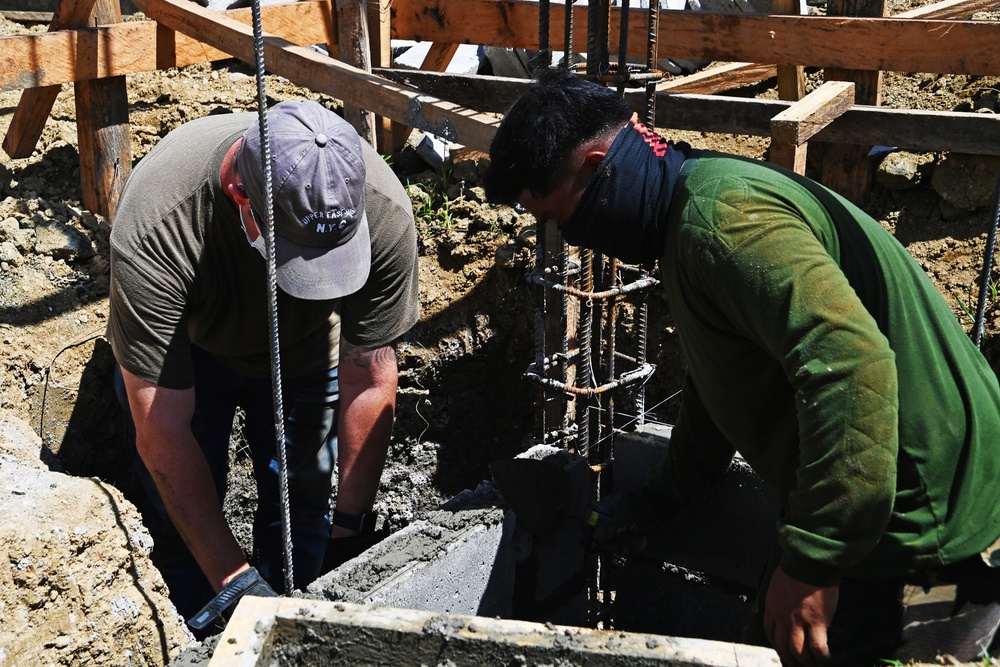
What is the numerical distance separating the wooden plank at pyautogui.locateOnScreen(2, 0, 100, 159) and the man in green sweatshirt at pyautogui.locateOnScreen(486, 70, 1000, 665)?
3.19 m

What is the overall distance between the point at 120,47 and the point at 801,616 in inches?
154

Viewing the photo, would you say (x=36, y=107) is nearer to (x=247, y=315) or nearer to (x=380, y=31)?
(x=380, y=31)

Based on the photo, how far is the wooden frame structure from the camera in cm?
365

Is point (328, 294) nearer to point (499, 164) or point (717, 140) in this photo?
point (499, 164)

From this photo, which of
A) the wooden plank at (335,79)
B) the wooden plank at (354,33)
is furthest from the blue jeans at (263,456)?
the wooden plank at (354,33)

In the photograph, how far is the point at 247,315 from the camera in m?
3.05

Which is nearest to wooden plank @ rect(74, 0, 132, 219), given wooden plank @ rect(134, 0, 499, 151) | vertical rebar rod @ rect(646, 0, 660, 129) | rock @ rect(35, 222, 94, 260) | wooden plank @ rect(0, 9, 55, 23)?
rock @ rect(35, 222, 94, 260)

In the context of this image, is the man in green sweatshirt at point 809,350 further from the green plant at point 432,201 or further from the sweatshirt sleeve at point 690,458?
the green plant at point 432,201

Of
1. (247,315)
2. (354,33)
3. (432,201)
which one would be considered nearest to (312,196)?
(247,315)

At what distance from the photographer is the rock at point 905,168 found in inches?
179

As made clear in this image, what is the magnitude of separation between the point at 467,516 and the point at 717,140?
294cm

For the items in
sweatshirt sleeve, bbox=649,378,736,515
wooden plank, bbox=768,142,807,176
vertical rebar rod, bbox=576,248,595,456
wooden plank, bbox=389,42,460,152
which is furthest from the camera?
wooden plank, bbox=389,42,460,152

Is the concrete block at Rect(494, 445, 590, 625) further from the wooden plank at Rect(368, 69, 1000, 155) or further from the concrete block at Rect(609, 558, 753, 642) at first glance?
the wooden plank at Rect(368, 69, 1000, 155)

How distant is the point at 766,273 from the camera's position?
70.5 inches
